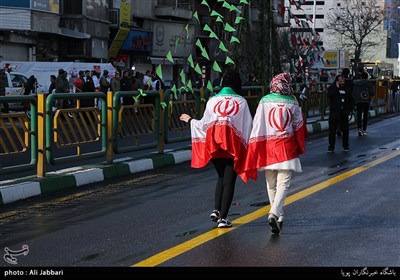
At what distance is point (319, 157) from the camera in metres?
17.1

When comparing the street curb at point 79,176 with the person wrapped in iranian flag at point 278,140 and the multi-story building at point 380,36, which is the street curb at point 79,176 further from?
the multi-story building at point 380,36

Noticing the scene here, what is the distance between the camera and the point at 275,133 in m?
8.83

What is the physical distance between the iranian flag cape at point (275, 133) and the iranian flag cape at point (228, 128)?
0.62 ft

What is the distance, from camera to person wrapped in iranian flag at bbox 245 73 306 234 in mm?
8789

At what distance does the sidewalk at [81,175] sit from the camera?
1144cm

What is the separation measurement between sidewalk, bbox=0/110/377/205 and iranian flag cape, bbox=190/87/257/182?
3.33 meters

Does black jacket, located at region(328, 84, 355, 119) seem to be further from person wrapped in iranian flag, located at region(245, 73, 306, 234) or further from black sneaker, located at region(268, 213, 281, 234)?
black sneaker, located at region(268, 213, 281, 234)

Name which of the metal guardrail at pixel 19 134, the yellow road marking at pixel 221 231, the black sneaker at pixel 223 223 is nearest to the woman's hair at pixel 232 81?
the black sneaker at pixel 223 223

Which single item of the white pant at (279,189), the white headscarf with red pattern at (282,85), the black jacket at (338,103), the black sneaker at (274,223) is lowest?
the black sneaker at (274,223)

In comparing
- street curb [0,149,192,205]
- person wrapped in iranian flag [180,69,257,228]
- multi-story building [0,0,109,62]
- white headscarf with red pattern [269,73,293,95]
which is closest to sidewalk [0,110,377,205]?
street curb [0,149,192,205]
